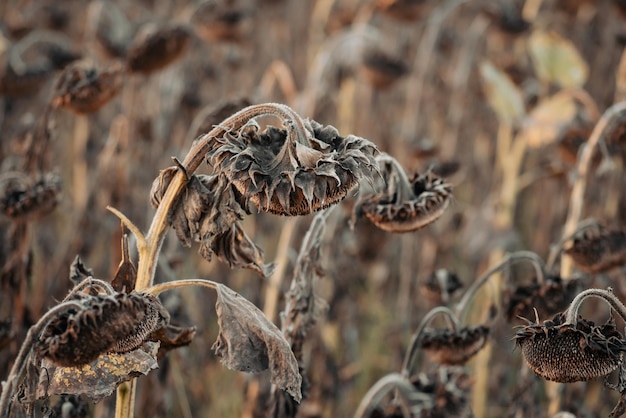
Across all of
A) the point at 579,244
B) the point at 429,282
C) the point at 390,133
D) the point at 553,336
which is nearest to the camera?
the point at 553,336

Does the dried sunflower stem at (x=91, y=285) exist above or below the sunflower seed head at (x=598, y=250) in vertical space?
below

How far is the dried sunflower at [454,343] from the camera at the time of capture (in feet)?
6.47

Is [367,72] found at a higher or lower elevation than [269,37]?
lower

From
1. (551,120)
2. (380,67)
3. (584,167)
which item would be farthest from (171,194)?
(380,67)

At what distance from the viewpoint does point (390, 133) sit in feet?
15.7

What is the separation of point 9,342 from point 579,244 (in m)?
1.42

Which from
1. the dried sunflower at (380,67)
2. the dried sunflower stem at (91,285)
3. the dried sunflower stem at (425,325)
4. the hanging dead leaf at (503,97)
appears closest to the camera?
the dried sunflower stem at (91,285)

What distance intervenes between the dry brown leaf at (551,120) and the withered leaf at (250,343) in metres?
1.80

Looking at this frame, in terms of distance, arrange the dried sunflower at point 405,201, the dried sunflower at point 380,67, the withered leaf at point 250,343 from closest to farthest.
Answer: the withered leaf at point 250,343 → the dried sunflower at point 405,201 → the dried sunflower at point 380,67

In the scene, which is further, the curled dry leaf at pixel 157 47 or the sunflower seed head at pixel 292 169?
the curled dry leaf at pixel 157 47

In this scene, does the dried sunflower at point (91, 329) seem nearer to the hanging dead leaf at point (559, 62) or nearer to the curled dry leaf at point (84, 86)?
the curled dry leaf at point (84, 86)

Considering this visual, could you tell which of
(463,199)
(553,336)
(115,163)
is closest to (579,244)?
(553,336)

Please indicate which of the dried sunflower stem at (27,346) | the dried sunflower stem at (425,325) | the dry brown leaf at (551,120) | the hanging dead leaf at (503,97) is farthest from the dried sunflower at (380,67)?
the dried sunflower stem at (27,346)

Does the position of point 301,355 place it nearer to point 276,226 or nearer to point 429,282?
point 429,282
